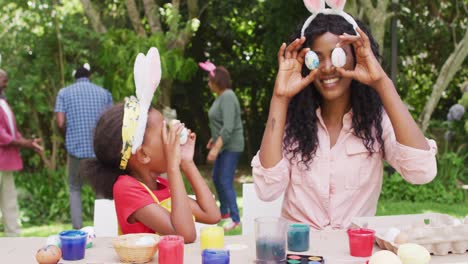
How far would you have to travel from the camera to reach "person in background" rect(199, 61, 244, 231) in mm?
5629

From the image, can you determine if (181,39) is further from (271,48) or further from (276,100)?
(276,100)

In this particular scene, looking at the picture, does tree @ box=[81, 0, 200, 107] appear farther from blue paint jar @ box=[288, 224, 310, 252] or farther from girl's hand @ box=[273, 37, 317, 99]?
blue paint jar @ box=[288, 224, 310, 252]

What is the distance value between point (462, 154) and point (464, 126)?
38 centimetres

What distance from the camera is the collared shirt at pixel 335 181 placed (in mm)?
2525

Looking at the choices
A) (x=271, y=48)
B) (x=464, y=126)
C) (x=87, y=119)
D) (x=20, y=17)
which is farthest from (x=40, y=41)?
(x=464, y=126)

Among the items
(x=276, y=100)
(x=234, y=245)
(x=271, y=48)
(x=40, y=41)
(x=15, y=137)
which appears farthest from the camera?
(x=271, y=48)

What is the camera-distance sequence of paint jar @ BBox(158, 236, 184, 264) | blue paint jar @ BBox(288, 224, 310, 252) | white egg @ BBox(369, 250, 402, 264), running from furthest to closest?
blue paint jar @ BBox(288, 224, 310, 252) → paint jar @ BBox(158, 236, 184, 264) → white egg @ BBox(369, 250, 402, 264)

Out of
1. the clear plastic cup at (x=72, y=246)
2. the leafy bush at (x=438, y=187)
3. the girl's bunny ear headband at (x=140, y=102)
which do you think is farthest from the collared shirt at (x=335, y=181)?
the leafy bush at (x=438, y=187)

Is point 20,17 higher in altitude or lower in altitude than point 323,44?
higher

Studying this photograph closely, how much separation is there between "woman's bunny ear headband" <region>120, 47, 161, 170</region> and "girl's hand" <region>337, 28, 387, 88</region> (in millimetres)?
752

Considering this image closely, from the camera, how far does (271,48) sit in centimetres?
969

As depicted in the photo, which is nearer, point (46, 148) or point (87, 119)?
point (87, 119)

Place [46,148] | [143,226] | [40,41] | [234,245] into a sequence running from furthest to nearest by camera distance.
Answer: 1. [46,148]
2. [40,41]
3. [143,226]
4. [234,245]

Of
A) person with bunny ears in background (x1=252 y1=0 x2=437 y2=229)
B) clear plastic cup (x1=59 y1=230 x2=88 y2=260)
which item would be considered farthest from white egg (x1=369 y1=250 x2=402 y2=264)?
clear plastic cup (x1=59 y1=230 x2=88 y2=260)
